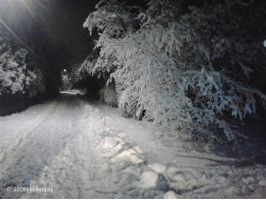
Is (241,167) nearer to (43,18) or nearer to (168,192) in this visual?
(168,192)

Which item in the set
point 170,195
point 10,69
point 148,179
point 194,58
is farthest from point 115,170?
point 10,69

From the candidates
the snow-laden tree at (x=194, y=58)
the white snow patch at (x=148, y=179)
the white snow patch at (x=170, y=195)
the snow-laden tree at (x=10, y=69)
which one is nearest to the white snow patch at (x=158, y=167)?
the white snow patch at (x=148, y=179)

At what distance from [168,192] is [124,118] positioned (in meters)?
6.83

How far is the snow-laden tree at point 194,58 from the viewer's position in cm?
477

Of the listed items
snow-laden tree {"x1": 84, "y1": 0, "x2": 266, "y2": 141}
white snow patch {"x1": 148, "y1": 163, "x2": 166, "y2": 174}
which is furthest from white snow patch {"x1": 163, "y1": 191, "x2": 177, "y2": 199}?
snow-laden tree {"x1": 84, "y1": 0, "x2": 266, "y2": 141}

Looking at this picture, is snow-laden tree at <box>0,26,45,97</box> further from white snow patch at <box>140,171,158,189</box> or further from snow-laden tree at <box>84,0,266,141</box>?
white snow patch at <box>140,171,158,189</box>

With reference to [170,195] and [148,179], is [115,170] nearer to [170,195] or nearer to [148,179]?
[148,179]

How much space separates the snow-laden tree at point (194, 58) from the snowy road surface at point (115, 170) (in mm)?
1256

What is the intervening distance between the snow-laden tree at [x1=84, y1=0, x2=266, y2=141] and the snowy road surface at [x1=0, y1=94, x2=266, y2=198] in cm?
126

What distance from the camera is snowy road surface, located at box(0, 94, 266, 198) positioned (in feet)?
11.6

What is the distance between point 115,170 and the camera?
434cm

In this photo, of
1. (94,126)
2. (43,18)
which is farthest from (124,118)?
(43,18)

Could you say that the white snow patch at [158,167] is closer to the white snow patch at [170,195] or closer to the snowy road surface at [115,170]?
the snowy road surface at [115,170]

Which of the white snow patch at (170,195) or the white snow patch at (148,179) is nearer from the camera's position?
the white snow patch at (170,195)
